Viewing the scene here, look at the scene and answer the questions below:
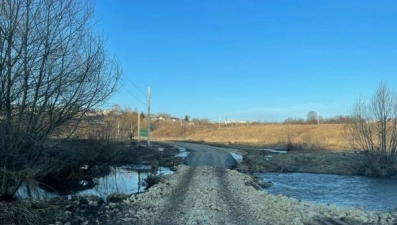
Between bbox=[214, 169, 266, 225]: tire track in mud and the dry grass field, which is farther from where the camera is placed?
the dry grass field

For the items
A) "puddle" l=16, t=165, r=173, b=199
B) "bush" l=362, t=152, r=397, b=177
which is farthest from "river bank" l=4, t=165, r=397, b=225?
"bush" l=362, t=152, r=397, b=177

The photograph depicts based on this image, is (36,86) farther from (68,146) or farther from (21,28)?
(68,146)

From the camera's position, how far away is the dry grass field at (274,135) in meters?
64.5

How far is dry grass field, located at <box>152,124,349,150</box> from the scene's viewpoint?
64525 millimetres

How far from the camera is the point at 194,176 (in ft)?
82.4

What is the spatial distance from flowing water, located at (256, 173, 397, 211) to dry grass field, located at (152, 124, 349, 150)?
28.4 m

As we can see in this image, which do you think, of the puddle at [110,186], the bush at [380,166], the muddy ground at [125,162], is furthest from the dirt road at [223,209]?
the bush at [380,166]

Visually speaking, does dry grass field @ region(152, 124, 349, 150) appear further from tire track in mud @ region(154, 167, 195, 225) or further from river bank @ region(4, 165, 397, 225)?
river bank @ region(4, 165, 397, 225)

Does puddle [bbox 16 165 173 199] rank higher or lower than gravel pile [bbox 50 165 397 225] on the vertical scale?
lower

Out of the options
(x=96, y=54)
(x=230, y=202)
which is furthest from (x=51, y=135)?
(x=230, y=202)

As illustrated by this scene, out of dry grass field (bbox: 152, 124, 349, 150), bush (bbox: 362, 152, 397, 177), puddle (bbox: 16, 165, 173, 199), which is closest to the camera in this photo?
puddle (bbox: 16, 165, 173, 199)

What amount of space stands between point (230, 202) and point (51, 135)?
7127 mm

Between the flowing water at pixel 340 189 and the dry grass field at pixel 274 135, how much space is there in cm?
2837

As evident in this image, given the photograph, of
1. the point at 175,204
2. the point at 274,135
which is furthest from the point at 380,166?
the point at 274,135
